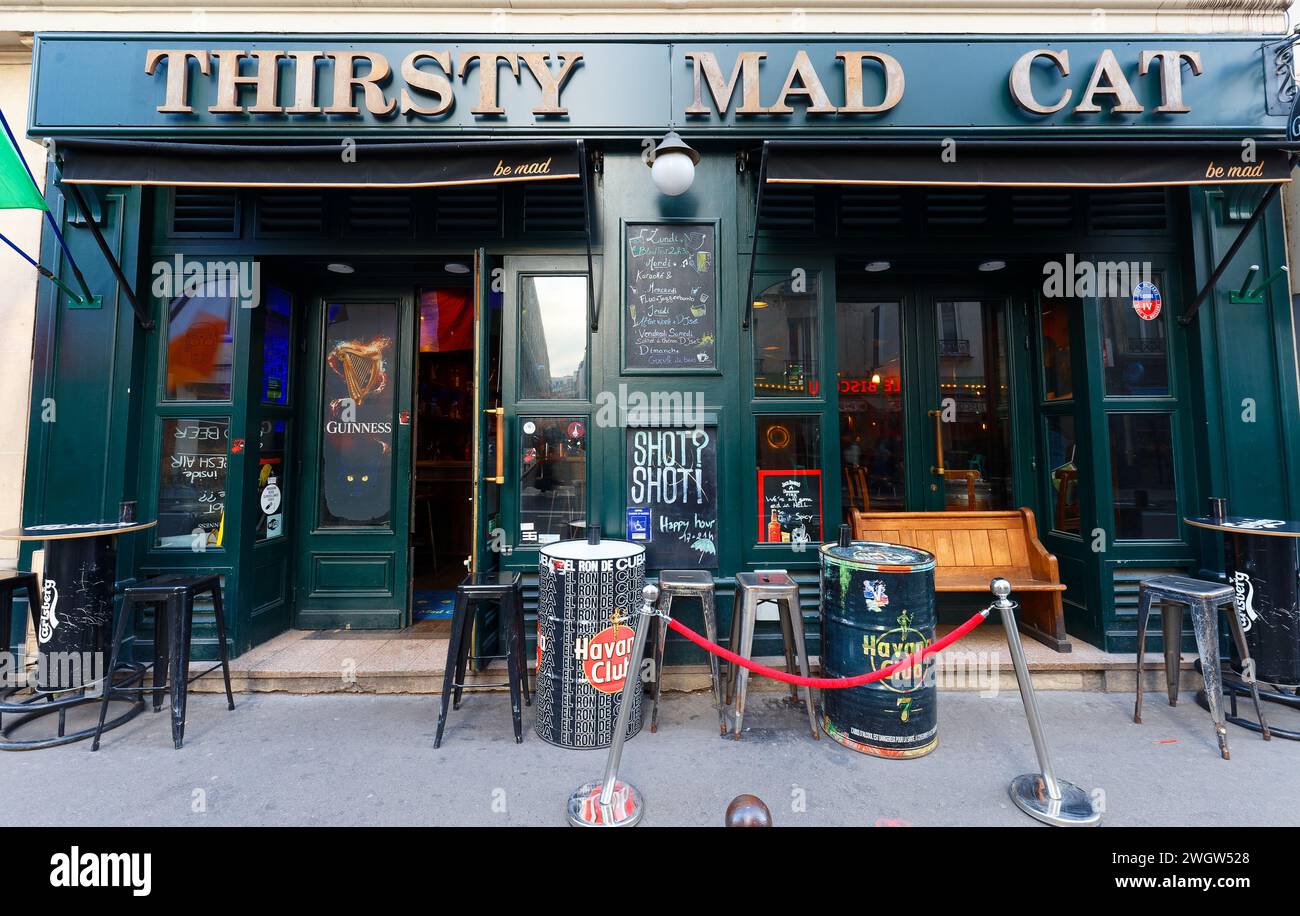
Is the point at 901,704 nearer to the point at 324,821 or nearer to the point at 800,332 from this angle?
the point at 800,332

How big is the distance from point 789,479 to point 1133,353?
327cm

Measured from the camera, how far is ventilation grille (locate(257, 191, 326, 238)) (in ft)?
15.5

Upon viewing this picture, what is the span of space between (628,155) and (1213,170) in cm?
442

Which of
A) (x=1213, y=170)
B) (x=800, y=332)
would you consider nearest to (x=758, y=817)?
(x=800, y=332)

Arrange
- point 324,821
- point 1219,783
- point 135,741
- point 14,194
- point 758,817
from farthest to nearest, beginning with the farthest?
1. point 14,194
2. point 135,741
3. point 1219,783
4. point 324,821
5. point 758,817

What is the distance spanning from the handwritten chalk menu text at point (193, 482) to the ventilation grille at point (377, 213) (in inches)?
82.1

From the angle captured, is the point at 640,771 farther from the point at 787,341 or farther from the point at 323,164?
the point at 323,164

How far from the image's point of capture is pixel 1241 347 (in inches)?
179

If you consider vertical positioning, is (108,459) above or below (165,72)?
below

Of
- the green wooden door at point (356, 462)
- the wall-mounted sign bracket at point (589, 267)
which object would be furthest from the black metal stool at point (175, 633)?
the wall-mounted sign bracket at point (589, 267)

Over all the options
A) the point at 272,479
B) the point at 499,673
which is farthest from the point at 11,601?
the point at 499,673

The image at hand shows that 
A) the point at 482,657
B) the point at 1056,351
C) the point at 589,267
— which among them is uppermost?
the point at 589,267

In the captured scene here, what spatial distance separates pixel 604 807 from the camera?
9.02 ft

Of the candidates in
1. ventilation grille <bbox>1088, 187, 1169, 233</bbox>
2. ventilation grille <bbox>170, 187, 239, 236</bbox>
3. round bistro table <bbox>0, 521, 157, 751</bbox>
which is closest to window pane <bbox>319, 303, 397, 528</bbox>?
ventilation grille <bbox>170, 187, 239, 236</bbox>
